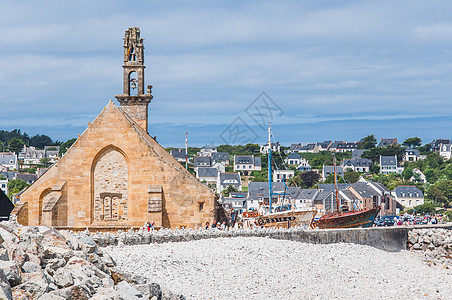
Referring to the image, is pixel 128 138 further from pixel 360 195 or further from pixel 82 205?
pixel 360 195

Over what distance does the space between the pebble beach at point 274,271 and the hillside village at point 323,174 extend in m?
48.4

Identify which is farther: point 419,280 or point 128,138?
point 128,138

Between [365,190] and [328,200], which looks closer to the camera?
[328,200]

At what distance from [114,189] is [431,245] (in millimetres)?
15555

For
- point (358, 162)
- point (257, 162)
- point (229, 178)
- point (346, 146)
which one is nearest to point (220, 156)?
point (257, 162)

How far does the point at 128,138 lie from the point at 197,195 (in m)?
3.50

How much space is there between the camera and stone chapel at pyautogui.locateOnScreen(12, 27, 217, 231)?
24859 millimetres

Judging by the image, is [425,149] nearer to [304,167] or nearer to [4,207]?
[304,167]

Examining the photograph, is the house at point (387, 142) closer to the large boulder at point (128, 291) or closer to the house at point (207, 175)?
the house at point (207, 175)

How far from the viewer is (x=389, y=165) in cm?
14425

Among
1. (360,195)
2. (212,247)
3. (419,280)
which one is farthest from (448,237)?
(360,195)

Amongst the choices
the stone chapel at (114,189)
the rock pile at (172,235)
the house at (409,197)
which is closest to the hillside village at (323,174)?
the house at (409,197)

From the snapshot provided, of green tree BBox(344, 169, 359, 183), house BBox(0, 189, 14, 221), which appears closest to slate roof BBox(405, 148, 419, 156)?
green tree BBox(344, 169, 359, 183)

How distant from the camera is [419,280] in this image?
2362cm
